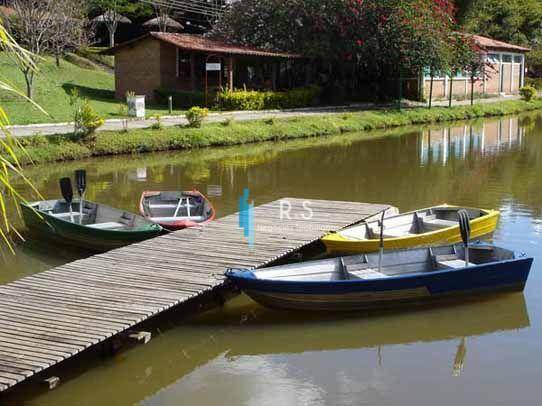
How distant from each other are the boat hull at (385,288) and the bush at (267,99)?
86.7 ft

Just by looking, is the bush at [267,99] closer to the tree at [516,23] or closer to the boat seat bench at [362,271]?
the boat seat bench at [362,271]

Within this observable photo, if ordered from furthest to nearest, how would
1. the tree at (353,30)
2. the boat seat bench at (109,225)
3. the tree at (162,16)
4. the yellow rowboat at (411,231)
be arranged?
the tree at (162,16), the tree at (353,30), the boat seat bench at (109,225), the yellow rowboat at (411,231)

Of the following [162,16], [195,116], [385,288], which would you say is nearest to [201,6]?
[162,16]

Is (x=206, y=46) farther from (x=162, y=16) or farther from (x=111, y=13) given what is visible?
(x=111, y=13)

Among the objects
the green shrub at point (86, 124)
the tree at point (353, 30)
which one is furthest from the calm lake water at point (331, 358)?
the tree at point (353, 30)

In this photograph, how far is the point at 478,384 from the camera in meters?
8.18

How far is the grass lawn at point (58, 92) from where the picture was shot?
97.5 feet

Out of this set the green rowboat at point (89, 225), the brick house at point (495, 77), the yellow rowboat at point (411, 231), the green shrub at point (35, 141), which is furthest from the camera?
the brick house at point (495, 77)

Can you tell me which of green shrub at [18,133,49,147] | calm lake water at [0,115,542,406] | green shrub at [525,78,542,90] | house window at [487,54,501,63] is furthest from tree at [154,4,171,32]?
calm lake water at [0,115,542,406]

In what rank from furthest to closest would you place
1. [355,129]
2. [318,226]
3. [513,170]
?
[355,129] → [513,170] → [318,226]

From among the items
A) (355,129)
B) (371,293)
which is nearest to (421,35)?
(355,129)

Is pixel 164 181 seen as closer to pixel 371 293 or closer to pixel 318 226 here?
pixel 318 226

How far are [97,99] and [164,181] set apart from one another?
1786 cm

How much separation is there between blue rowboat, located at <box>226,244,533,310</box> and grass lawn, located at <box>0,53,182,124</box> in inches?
732
